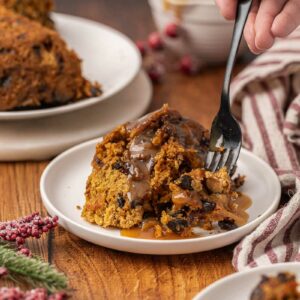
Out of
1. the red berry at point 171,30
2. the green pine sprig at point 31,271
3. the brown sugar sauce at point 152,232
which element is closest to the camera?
the green pine sprig at point 31,271

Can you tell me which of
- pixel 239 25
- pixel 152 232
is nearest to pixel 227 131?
pixel 239 25

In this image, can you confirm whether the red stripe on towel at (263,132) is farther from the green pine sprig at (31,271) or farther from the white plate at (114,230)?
the green pine sprig at (31,271)

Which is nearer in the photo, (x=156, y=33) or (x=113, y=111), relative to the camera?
(x=113, y=111)

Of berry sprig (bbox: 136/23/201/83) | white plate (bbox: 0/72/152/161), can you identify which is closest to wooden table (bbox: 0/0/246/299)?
white plate (bbox: 0/72/152/161)

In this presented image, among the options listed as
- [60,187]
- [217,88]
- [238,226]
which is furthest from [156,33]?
[238,226]

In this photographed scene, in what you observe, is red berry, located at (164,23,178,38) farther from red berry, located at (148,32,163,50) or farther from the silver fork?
the silver fork

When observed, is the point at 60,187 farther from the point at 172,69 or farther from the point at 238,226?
the point at 172,69

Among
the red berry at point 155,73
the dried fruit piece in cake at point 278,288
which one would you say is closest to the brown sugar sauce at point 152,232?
the dried fruit piece in cake at point 278,288
